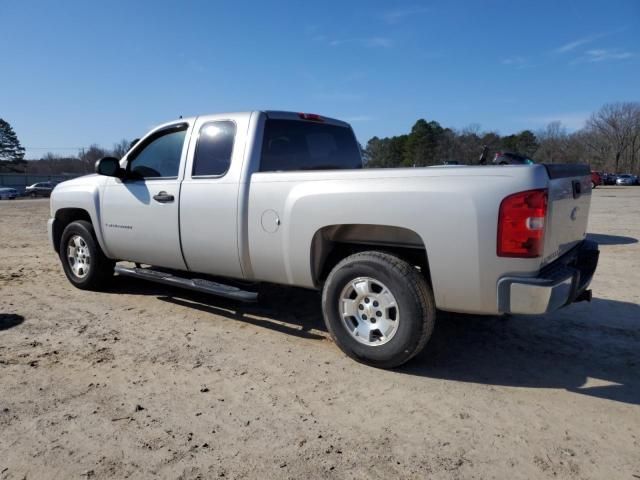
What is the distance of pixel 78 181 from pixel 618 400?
5960 mm

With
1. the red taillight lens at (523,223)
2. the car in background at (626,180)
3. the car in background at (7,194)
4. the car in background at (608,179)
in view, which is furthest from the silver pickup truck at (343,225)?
the car in background at (626,180)

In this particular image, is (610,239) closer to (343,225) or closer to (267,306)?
(267,306)

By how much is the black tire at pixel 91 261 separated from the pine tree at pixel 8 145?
339ft

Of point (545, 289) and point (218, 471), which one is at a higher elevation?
point (545, 289)

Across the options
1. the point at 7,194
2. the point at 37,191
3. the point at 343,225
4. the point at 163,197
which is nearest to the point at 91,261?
the point at 163,197

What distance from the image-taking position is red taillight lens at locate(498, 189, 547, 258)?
9.75 feet

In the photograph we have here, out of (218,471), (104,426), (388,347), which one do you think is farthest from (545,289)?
(104,426)

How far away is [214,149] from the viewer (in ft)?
15.1

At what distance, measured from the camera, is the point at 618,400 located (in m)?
3.17

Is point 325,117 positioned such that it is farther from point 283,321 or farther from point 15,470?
point 15,470

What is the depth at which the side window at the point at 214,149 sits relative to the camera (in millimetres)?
4508

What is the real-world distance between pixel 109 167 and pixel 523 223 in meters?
4.21

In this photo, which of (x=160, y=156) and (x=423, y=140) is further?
(x=423, y=140)

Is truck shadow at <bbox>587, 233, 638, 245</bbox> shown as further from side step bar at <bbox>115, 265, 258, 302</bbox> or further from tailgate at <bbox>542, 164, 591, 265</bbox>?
side step bar at <bbox>115, 265, 258, 302</bbox>
